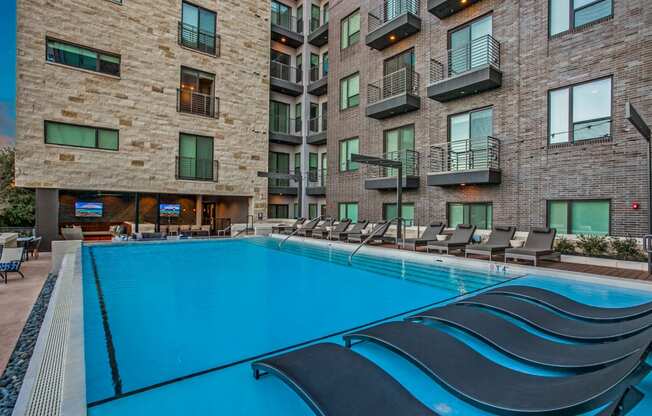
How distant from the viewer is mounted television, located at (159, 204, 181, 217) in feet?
58.7

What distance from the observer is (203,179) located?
16.5 meters

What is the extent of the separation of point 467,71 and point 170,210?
49.8 ft

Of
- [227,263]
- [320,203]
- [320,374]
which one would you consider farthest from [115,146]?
[320,374]

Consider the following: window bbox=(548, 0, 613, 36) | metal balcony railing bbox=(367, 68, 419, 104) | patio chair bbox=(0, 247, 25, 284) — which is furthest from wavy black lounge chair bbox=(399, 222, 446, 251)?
patio chair bbox=(0, 247, 25, 284)

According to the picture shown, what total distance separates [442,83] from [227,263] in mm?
9199

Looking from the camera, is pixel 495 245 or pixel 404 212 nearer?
pixel 495 245

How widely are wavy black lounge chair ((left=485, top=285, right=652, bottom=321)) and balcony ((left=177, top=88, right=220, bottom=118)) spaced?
15544 millimetres

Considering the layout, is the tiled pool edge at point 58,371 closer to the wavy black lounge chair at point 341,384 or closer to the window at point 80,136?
the wavy black lounge chair at point 341,384

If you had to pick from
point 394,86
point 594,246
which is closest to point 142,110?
point 394,86

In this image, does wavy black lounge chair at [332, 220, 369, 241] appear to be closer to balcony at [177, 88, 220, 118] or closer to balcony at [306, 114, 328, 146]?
balcony at [306, 114, 328, 146]

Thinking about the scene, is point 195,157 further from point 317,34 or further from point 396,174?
point 317,34

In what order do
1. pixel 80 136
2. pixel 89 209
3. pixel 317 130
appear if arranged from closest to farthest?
pixel 80 136 < pixel 89 209 < pixel 317 130

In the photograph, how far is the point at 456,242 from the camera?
368 inches

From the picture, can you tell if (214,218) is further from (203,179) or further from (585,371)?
(585,371)
